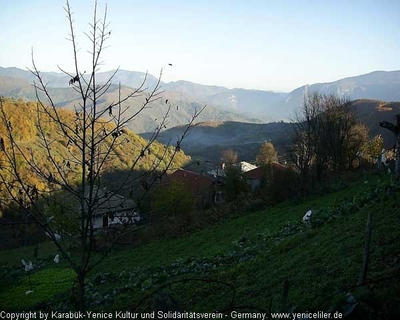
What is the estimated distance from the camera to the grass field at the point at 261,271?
21.7 feet

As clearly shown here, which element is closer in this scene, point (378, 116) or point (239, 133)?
point (378, 116)

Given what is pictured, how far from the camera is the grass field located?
21.7ft

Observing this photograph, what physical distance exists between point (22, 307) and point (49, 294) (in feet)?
4.07

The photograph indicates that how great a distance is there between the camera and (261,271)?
1003cm

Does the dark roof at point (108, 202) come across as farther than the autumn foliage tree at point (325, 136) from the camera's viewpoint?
No

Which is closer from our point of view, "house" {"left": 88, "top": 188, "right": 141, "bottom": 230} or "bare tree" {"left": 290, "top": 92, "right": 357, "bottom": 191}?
"house" {"left": 88, "top": 188, "right": 141, "bottom": 230}

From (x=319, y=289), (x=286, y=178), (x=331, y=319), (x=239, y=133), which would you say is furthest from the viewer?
(x=239, y=133)

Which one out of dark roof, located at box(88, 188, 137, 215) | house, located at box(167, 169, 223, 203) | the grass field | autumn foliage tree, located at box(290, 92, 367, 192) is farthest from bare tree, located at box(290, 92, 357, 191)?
dark roof, located at box(88, 188, 137, 215)

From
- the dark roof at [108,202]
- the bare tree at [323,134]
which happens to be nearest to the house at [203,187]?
the bare tree at [323,134]

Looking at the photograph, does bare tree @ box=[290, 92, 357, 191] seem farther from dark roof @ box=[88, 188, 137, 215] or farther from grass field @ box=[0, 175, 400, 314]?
dark roof @ box=[88, 188, 137, 215]

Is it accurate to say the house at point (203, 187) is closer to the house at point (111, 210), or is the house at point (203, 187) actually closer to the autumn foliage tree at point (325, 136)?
the autumn foliage tree at point (325, 136)

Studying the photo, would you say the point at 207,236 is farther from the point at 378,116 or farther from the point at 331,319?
the point at 378,116

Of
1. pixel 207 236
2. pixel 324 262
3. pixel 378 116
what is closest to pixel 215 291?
pixel 324 262

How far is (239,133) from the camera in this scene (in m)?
184
